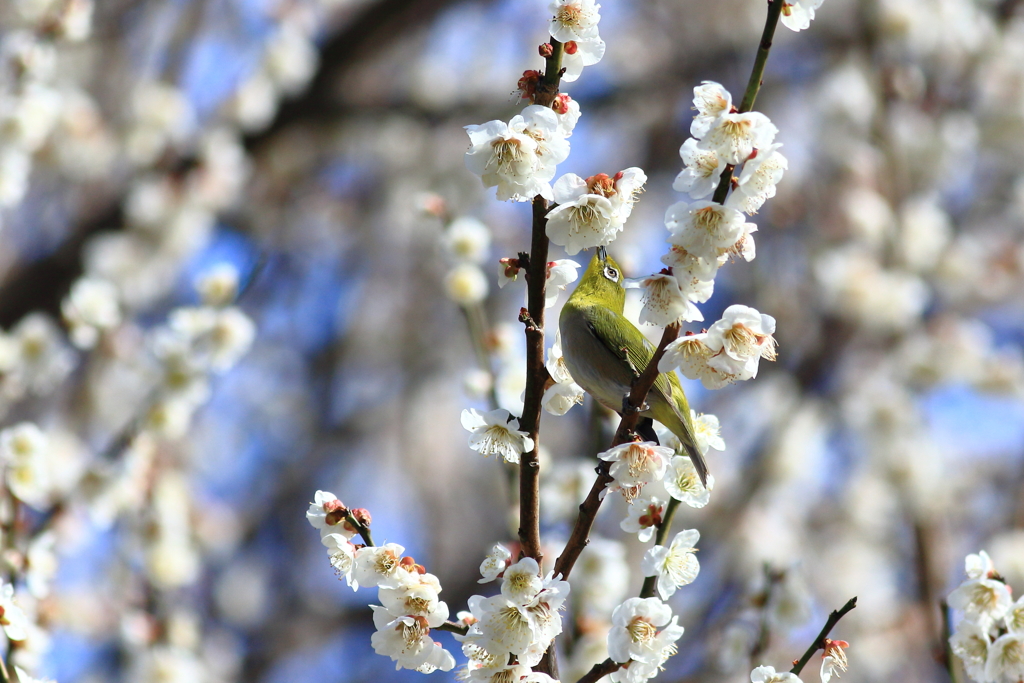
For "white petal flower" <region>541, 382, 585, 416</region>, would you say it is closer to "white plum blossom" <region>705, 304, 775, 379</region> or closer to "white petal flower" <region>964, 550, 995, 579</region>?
"white plum blossom" <region>705, 304, 775, 379</region>

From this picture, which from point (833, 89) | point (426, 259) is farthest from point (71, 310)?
point (833, 89)

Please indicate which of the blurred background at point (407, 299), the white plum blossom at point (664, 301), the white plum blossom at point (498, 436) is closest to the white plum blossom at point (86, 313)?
the blurred background at point (407, 299)

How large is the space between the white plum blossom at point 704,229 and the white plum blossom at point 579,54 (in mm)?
263

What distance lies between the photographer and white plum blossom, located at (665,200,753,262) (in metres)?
1.12

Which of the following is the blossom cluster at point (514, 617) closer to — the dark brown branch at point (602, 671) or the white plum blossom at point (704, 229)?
the dark brown branch at point (602, 671)

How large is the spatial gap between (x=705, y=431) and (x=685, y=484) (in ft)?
0.46

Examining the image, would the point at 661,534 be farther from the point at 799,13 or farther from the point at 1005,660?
the point at 799,13

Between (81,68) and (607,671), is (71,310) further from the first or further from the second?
(81,68)

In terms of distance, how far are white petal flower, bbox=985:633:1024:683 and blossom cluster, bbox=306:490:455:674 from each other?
2.73 ft

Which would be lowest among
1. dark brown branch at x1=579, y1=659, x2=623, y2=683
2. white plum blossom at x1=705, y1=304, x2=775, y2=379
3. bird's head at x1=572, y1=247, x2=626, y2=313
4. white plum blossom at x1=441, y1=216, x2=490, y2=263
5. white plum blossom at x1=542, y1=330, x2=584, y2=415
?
dark brown branch at x1=579, y1=659, x2=623, y2=683

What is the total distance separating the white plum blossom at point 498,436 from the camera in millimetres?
1254

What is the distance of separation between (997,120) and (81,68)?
5.58 metres

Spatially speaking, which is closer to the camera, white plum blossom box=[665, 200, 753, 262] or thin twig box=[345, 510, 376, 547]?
white plum blossom box=[665, 200, 753, 262]

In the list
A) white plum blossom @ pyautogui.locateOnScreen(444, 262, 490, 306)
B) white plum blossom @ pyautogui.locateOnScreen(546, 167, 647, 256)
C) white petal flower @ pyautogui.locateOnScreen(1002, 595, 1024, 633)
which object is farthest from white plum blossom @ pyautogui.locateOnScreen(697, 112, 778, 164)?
white plum blossom @ pyautogui.locateOnScreen(444, 262, 490, 306)
